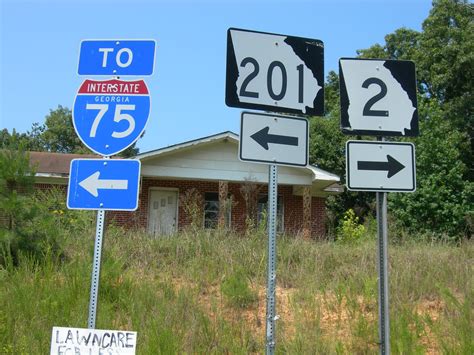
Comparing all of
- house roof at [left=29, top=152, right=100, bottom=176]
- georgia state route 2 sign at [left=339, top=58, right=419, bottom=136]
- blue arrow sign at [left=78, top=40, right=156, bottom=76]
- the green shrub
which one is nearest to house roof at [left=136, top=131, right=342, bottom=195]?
the green shrub

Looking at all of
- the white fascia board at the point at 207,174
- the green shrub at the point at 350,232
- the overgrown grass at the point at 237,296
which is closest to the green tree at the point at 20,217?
the overgrown grass at the point at 237,296

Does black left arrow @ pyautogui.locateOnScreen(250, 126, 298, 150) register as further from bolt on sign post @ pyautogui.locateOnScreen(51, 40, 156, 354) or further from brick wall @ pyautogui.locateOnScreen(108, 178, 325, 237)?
brick wall @ pyautogui.locateOnScreen(108, 178, 325, 237)

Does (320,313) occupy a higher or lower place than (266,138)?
lower

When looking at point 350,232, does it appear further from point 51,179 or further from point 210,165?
point 51,179

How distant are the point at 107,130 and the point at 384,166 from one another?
2286 mm

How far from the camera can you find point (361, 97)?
14.2 ft

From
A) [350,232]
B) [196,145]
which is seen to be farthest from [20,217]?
[196,145]

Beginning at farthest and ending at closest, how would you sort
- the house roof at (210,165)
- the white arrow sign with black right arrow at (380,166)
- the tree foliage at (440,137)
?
the tree foliage at (440,137) → the house roof at (210,165) → the white arrow sign with black right arrow at (380,166)

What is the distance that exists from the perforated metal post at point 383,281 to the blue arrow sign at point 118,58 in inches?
87.6

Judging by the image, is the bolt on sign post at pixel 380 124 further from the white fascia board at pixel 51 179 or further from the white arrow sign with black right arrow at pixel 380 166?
the white fascia board at pixel 51 179

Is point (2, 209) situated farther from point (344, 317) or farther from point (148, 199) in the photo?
point (148, 199)

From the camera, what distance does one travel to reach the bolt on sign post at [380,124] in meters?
4.21

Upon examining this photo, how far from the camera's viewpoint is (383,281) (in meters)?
4.06

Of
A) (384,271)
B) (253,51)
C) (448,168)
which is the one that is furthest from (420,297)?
(448,168)
